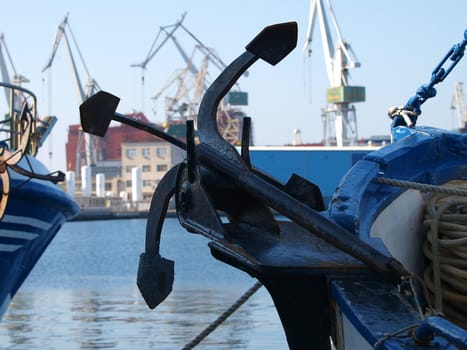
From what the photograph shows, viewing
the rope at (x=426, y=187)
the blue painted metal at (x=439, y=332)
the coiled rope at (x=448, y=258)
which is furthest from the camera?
the coiled rope at (x=448, y=258)

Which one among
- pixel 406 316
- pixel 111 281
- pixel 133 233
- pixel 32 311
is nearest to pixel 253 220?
pixel 406 316

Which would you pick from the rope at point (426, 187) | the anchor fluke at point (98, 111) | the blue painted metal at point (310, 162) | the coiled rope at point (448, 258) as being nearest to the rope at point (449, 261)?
the coiled rope at point (448, 258)

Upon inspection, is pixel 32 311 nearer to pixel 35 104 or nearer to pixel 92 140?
pixel 35 104

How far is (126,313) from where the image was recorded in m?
16.2

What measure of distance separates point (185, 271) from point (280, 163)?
21902mm

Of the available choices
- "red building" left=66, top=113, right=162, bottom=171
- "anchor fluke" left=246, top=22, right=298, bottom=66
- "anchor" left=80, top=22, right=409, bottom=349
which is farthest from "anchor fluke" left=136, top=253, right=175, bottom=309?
"red building" left=66, top=113, right=162, bottom=171

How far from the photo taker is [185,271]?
31.5 metres

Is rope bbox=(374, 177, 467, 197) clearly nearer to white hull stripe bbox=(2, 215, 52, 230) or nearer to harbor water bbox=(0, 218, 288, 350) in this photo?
white hull stripe bbox=(2, 215, 52, 230)

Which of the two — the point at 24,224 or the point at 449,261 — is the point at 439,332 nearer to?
the point at 449,261

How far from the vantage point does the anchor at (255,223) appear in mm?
2881

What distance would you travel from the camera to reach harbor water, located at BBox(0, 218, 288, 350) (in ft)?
40.5

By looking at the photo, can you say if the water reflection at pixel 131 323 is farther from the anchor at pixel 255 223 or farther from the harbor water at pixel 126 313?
the anchor at pixel 255 223

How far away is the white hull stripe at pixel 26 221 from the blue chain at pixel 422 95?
463cm

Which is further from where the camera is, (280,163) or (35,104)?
(280,163)
